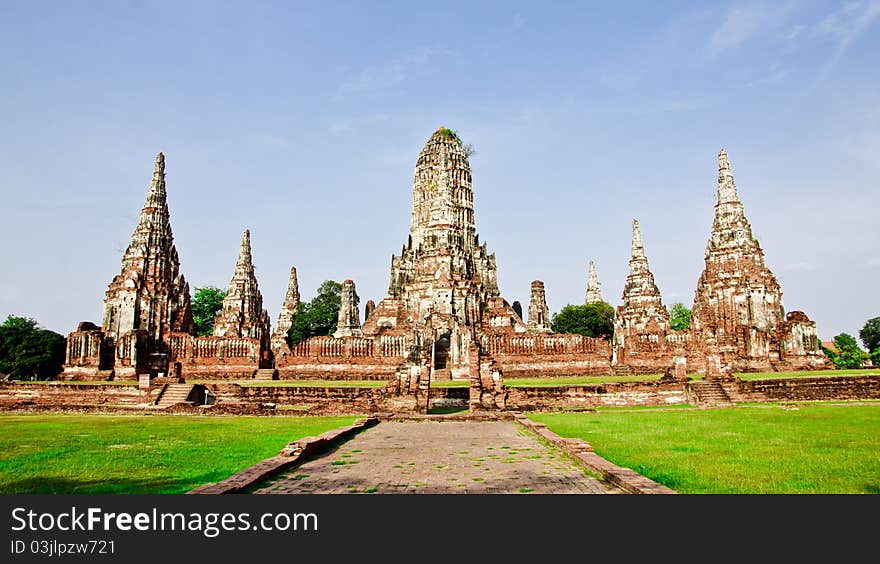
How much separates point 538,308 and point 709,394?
32174 millimetres

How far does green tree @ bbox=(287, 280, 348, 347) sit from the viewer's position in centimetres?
6742

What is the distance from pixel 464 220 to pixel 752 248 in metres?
24.6

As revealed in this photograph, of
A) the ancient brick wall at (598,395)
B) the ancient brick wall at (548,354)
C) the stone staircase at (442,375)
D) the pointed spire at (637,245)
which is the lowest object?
the ancient brick wall at (598,395)

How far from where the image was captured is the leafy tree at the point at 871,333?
75.2 metres

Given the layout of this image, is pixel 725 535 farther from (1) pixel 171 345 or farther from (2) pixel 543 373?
(1) pixel 171 345

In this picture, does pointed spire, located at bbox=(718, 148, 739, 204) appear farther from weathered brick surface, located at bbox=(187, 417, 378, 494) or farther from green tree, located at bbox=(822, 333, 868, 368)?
weathered brick surface, located at bbox=(187, 417, 378, 494)

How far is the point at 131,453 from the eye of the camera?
443 inches

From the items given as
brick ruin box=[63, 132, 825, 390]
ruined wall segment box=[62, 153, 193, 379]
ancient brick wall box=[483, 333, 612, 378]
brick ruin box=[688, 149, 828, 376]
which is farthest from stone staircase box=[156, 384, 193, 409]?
brick ruin box=[688, 149, 828, 376]

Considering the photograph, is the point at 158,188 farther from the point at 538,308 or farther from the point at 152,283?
the point at 538,308

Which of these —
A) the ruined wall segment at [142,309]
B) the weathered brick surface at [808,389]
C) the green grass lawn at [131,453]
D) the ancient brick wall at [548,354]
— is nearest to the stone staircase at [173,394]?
the green grass lawn at [131,453]

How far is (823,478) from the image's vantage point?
8.20m

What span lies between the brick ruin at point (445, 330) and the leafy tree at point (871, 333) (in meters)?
44.6

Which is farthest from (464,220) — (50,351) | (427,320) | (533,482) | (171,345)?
(533,482)

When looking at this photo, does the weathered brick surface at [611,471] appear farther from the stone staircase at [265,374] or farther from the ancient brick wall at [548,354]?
the stone staircase at [265,374]
